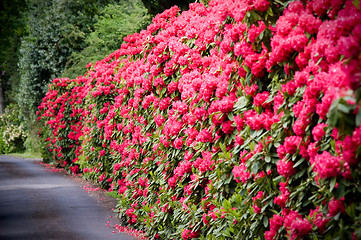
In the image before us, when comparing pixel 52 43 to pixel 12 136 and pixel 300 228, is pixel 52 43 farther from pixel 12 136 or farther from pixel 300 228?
pixel 300 228

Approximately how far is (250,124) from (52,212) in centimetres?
677

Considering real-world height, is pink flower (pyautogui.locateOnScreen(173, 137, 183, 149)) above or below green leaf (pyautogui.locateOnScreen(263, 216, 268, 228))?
A: above

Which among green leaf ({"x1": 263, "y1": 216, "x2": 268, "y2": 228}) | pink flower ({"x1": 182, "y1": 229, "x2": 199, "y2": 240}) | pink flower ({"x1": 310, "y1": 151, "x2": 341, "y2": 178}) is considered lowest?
pink flower ({"x1": 182, "y1": 229, "x2": 199, "y2": 240})

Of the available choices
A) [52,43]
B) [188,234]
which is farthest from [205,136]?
[52,43]

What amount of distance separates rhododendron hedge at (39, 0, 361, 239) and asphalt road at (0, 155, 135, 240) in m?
0.88

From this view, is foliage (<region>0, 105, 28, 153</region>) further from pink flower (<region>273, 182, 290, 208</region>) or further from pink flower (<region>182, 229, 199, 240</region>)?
pink flower (<region>273, 182, 290, 208</region>)

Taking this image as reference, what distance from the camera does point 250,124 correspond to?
394 cm

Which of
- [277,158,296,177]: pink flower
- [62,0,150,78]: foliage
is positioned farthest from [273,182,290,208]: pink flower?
[62,0,150,78]: foliage

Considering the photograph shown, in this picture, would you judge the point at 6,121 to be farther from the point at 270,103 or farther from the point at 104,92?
the point at 270,103

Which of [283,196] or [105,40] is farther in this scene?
[105,40]

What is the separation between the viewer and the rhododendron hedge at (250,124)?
9.53ft

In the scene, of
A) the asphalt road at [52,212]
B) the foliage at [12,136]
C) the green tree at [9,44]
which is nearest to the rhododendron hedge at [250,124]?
the asphalt road at [52,212]

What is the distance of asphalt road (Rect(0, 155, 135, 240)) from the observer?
25.6 feet

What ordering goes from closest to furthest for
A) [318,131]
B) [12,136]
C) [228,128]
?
1. [318,131]
2. [228,128]
3. [12,136]
